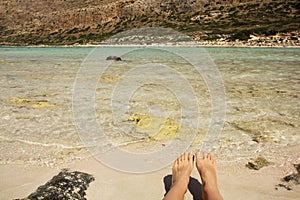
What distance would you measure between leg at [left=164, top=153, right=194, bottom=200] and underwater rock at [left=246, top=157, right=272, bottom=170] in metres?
0.74

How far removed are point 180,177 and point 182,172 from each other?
12 centimetres

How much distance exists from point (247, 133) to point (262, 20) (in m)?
55.2

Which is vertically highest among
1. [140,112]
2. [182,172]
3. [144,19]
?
[144,19]

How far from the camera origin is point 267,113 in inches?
245

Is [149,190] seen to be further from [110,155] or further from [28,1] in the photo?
[28,1]

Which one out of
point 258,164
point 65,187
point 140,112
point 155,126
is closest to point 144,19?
point 140,112

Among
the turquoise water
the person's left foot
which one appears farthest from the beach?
the person's left foot

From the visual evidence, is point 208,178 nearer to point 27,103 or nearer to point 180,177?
point 180,177

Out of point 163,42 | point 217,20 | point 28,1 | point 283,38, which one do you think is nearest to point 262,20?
point 217,20

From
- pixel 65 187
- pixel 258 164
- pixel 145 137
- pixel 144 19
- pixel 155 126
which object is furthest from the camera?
pixel 144 19

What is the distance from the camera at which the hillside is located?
49.1 meters

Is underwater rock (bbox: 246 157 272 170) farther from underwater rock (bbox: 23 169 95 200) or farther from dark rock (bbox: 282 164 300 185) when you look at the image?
underwater rock (bbox: 23 169 95 200)

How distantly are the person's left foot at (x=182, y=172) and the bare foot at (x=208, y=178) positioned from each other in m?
0.12

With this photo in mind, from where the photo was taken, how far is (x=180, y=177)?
10.6ft
